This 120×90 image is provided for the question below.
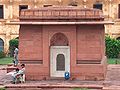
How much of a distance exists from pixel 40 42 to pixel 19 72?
1673mm

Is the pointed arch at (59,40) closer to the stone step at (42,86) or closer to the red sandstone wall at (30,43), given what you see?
the red sandstone wall at (30,43)

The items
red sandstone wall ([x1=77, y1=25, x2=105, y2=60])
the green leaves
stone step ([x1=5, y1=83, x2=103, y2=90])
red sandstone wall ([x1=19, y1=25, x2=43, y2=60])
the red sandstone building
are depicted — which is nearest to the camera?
stone step ([x1=5, y1=83, x2=103, y2=90])

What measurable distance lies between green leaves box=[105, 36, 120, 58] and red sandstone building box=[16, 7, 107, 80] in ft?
57.6

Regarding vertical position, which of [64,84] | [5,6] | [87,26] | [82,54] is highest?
[5,6]

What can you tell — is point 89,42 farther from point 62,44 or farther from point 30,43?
point 30,43

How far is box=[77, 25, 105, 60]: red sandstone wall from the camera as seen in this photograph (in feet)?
64.5

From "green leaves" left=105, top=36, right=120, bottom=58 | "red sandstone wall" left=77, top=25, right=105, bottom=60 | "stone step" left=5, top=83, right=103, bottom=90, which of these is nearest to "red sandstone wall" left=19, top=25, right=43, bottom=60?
"red sandstone wall" left=77, top=25, right=105, bottom=60

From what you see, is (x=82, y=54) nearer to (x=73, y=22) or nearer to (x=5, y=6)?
(x=73, y=22)

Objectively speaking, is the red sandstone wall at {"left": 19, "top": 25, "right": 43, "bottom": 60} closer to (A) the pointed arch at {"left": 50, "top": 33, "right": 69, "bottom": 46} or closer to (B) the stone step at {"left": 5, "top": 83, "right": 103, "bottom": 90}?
(A) the pointed arch at {"left": 50, "top": 33, "right": 69, "bottom": 46}

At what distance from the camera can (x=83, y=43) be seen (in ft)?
64.5

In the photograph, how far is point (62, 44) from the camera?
19.9 metres

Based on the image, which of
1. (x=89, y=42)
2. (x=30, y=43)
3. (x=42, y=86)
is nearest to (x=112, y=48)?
(x=89, y=42)

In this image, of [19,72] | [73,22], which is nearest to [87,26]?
[73,22]

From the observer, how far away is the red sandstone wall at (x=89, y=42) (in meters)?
19.7
